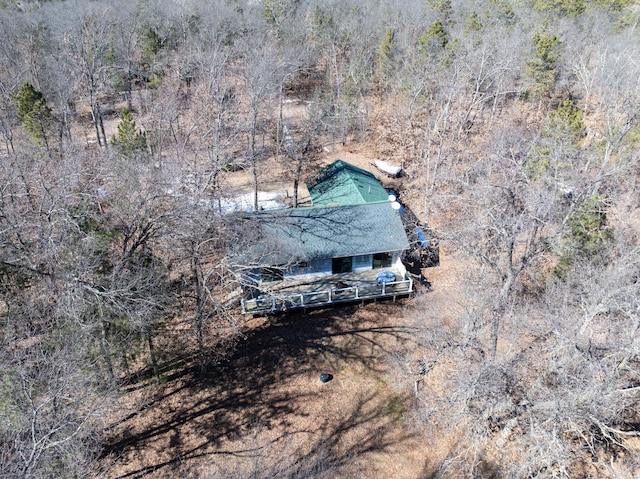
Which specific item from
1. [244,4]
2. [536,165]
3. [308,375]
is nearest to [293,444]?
[308,375]

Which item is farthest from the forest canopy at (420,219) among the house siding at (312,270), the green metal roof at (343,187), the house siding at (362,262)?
the house siding at (362,262)

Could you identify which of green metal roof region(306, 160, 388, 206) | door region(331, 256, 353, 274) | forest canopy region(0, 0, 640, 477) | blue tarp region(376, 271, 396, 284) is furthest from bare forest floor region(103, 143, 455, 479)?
green metal roof region(306, 160, 388, 206)

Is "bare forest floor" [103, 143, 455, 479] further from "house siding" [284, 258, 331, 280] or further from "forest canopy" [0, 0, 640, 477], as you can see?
"house siding" [284, 258, 331, 280]

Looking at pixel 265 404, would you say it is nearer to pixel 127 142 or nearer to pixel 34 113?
pixel 127 142

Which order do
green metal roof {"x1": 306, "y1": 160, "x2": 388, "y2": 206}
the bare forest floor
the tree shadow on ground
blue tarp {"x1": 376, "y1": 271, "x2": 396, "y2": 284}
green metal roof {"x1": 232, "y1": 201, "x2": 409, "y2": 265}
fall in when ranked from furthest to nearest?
green metal roof {"x1": 306, "y1": 160, "x2": 388, "y2": 206} → blue tarp {"x1": 376, "y1": 271, "x2": 396, "y2": 284} → green metal roof {"x1": 232, "y1": 201, "x2": 409, "y2": 265} → the tree shadow on ground → the bare forest floor

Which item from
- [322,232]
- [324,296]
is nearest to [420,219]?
[322,232]

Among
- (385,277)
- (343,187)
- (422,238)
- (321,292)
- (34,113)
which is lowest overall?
(321,292)

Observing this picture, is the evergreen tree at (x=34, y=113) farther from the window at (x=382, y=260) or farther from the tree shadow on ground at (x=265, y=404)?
the window at (x=382, y=260)
